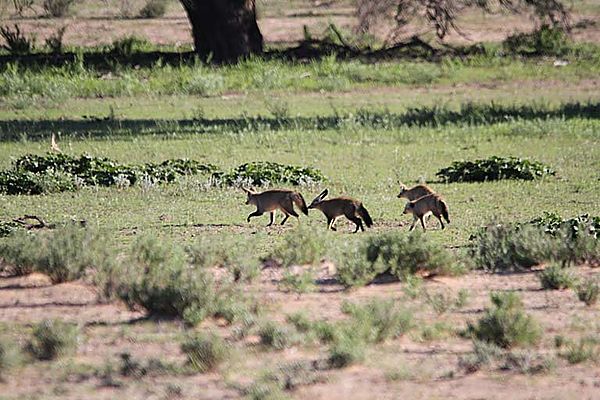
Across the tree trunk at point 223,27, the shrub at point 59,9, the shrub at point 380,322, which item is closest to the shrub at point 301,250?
the shrub at point 380,322

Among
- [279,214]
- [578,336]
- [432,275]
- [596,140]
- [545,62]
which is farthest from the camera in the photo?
[545,62]

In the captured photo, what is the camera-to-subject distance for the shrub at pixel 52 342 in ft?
28.9

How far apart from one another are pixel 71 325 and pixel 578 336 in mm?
3447

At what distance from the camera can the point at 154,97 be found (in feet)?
95.4

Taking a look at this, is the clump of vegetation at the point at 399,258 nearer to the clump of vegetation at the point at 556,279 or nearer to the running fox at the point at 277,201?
the clump of vegetation at the point at 556,279

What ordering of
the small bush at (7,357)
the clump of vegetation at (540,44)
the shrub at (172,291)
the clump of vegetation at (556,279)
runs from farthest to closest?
1. the clump of vegetation at (540,44)
2. the clump of vegetation at (556,279)
3. the shrub at (172,291)
4. the small bush at (7,357)

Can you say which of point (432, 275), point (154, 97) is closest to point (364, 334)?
point (432, 275)

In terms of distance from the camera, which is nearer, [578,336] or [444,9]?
[578,336]

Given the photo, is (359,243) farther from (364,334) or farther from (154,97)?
(154,97)

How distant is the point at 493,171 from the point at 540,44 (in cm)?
1740

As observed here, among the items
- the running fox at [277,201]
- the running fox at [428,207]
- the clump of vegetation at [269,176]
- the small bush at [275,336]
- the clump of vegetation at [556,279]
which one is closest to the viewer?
the small bush at [275,336]

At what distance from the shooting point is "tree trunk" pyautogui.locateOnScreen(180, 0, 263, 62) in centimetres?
3303

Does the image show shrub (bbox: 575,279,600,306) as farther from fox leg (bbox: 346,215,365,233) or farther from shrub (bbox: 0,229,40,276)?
shrub (bbox: 0,229,40,276)

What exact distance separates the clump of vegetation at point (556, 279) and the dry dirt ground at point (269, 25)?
25497mm
